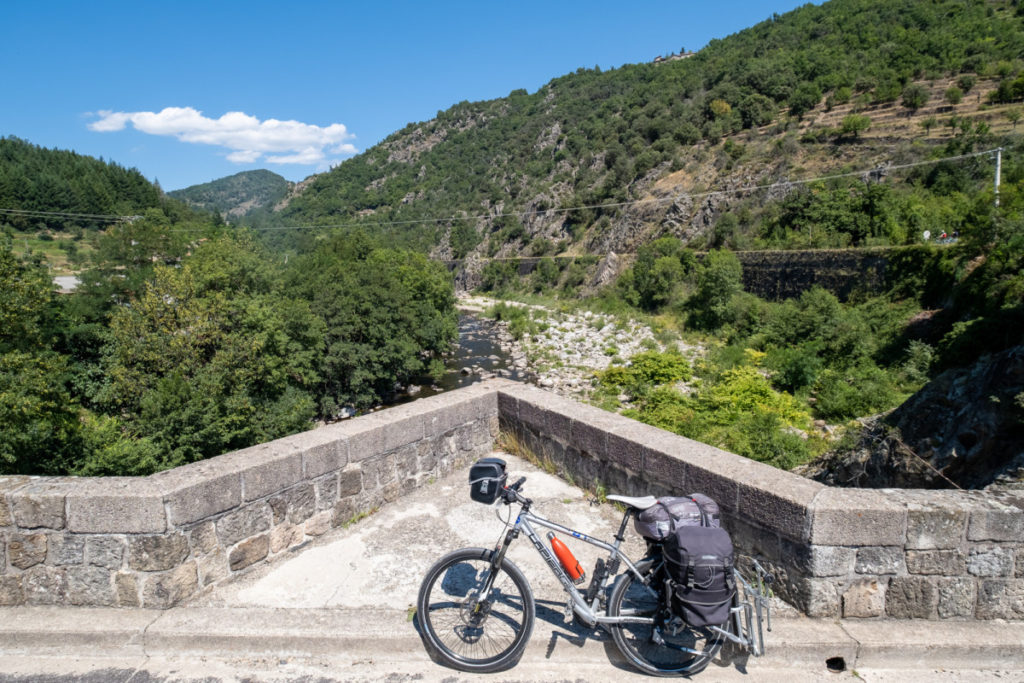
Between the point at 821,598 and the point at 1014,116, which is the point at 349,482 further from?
the point at 1014,116

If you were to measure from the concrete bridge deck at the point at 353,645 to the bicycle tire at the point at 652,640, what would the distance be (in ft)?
0.37

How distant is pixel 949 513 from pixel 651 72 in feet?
407

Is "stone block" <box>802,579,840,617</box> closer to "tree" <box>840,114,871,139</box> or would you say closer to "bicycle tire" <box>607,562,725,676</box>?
"bicycle tire" <box>607,562,725,676</box>

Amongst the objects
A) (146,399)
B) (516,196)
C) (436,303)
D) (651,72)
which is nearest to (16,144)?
(516,196)

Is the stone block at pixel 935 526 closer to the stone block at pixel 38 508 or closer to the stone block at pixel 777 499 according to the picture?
the stone block at pixel 777 499

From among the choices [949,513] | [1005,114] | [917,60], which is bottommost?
[949,513]

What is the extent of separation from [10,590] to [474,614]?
2.55 m

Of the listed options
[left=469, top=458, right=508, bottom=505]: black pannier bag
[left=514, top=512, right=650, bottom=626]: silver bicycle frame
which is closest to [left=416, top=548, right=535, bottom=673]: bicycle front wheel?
[left=514, top=512, right=650, bottom=626]: silver bicycle frame

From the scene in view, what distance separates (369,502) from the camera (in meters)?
4.30

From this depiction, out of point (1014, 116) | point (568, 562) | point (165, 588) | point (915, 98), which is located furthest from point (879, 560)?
point (915, 98)

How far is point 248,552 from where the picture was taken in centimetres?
352

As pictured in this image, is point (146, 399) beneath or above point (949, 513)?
beneath

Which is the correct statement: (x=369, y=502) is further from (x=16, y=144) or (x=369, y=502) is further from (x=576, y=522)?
(x=16, y=144)

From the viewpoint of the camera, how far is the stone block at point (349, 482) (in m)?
4.09
